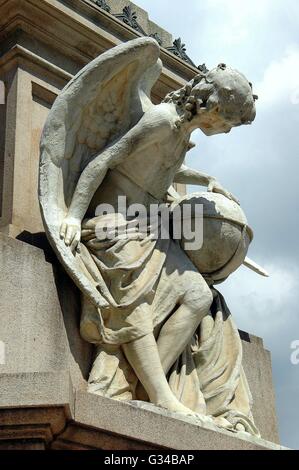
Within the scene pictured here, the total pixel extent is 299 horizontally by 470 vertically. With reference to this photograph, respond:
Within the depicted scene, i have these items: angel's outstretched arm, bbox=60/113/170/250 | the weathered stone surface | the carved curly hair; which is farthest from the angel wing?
the weathered stone surface

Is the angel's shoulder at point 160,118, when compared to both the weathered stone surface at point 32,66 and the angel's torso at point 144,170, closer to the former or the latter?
the angel's torso at point 144,170

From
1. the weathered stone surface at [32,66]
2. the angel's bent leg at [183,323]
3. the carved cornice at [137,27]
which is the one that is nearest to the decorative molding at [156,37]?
the carved cornice at [137,27]

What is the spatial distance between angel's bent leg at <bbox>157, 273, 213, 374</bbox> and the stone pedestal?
1.77 ft

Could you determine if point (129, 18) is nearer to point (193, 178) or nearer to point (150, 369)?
point (193, 178)

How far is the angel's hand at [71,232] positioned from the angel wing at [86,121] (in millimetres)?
43

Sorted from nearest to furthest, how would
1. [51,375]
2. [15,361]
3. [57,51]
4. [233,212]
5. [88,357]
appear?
[51,375], [15,361], [88,357], [233,212], [57,51]

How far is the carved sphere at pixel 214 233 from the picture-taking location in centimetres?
833

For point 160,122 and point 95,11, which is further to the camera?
point 95,11

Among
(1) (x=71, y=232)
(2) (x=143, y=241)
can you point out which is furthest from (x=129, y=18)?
(1) (x=71, y=232)

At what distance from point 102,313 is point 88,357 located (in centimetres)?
32

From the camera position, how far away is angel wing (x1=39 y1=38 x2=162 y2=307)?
7.73 meters

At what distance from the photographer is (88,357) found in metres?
7.69

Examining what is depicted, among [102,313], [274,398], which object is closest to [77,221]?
[102,313]
